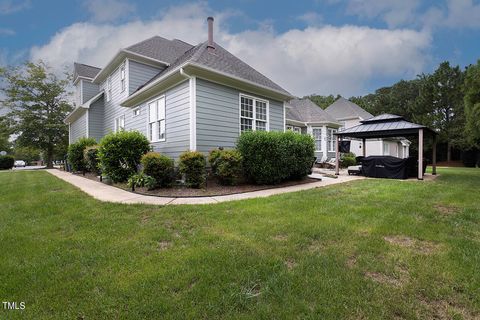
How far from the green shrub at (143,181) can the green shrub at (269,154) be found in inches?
115

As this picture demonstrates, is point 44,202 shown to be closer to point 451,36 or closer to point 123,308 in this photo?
point 123,308

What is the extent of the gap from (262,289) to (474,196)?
735 cm

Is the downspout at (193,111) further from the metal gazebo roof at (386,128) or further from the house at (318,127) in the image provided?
the house at (318,127)

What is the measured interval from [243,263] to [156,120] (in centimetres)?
943

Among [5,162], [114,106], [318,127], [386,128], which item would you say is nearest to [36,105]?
[5,162]

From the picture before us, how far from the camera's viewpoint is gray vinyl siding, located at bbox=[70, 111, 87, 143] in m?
18.0

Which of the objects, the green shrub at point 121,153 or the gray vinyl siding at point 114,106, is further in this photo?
the gray vinyl siding at point 114,106

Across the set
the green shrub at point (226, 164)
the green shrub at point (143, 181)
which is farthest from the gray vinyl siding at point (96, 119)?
the green shrub at point (226, 164)

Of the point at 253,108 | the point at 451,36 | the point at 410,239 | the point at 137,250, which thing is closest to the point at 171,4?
the point at 253,108

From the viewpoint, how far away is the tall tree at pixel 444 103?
1260 inches

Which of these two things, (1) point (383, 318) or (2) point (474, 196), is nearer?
(1) point (383, 318)

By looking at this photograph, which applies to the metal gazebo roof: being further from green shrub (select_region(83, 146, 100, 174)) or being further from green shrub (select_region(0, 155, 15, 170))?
green shrub (select_region(0, 155, 15, 170))

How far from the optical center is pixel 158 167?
779 centimetres

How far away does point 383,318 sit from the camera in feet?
6.79
